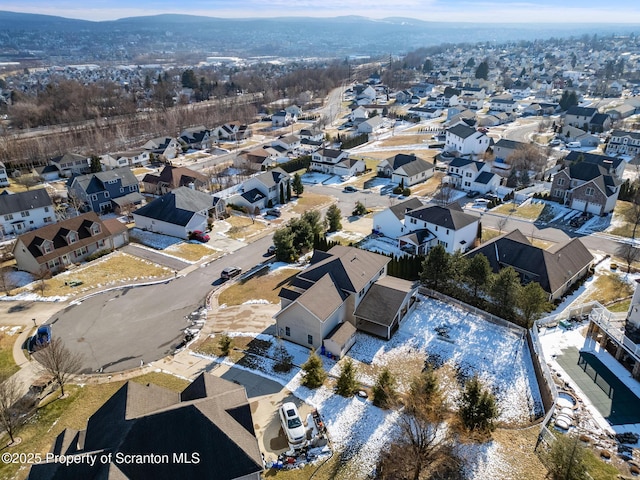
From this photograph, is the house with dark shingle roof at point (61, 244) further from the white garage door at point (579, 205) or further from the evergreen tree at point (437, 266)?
the white garage door at point (579, 205)

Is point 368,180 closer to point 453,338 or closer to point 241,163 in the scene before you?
point 241,163

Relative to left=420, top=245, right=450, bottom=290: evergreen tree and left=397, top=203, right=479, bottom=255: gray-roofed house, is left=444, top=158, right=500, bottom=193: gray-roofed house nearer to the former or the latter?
left=397, top=203, right=479, bottom=255: gray-roofed house

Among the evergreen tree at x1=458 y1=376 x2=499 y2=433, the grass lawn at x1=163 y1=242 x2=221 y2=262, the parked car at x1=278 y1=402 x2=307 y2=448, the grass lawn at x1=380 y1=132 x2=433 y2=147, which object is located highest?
the evergreen tree at x1=458 y1=376 x2=499 y2=433

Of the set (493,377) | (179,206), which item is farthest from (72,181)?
(493,377)

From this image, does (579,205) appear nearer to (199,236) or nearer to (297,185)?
(297,185)

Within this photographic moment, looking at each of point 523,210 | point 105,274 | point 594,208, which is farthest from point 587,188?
point 105,274

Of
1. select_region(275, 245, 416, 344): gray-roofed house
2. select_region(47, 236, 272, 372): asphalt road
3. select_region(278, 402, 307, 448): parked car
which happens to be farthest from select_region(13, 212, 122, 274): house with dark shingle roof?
select_region(278, 402, 307, 448): parked car
